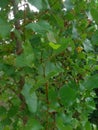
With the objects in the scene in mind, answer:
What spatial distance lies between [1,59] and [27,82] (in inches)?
5.5

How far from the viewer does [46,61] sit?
2.50ft

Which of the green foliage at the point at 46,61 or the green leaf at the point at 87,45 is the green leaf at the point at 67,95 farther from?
the green leaf at the point at 87,45

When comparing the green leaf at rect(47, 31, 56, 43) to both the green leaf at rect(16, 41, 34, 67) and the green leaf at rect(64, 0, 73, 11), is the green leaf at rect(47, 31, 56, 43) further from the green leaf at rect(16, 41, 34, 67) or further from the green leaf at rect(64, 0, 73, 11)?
the green leaf at rect(64, 0, 73, 11)

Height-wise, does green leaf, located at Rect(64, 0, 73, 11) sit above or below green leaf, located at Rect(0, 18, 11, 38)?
above

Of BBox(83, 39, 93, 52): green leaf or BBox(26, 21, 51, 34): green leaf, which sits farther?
BBox(83, 39, 93, 52): green leaf

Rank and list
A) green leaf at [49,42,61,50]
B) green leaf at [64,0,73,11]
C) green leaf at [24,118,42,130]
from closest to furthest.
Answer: green leaf at [49,42,61,50], green leaf at [24,118,42,130], green leaf at [64,0,73,11]

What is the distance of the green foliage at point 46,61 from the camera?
0.76 m

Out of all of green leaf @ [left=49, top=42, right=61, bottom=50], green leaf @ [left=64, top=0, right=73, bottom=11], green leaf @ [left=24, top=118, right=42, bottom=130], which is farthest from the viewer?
green leaf @ [left=64, top=0, right=73, bottom=11]

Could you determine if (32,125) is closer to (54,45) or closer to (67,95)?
(67,95)

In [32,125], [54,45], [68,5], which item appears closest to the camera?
[54,45]

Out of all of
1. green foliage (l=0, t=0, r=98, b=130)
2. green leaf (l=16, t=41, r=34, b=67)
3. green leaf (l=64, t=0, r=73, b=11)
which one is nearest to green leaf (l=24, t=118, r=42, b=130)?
green foliage (l=0, t=0, r=98, b=130)

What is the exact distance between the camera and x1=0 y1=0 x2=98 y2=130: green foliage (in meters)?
0.76

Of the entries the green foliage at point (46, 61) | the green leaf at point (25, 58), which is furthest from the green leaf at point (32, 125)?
the green leaf at point (25, 58)

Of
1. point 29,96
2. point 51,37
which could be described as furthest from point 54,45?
point 29,96
